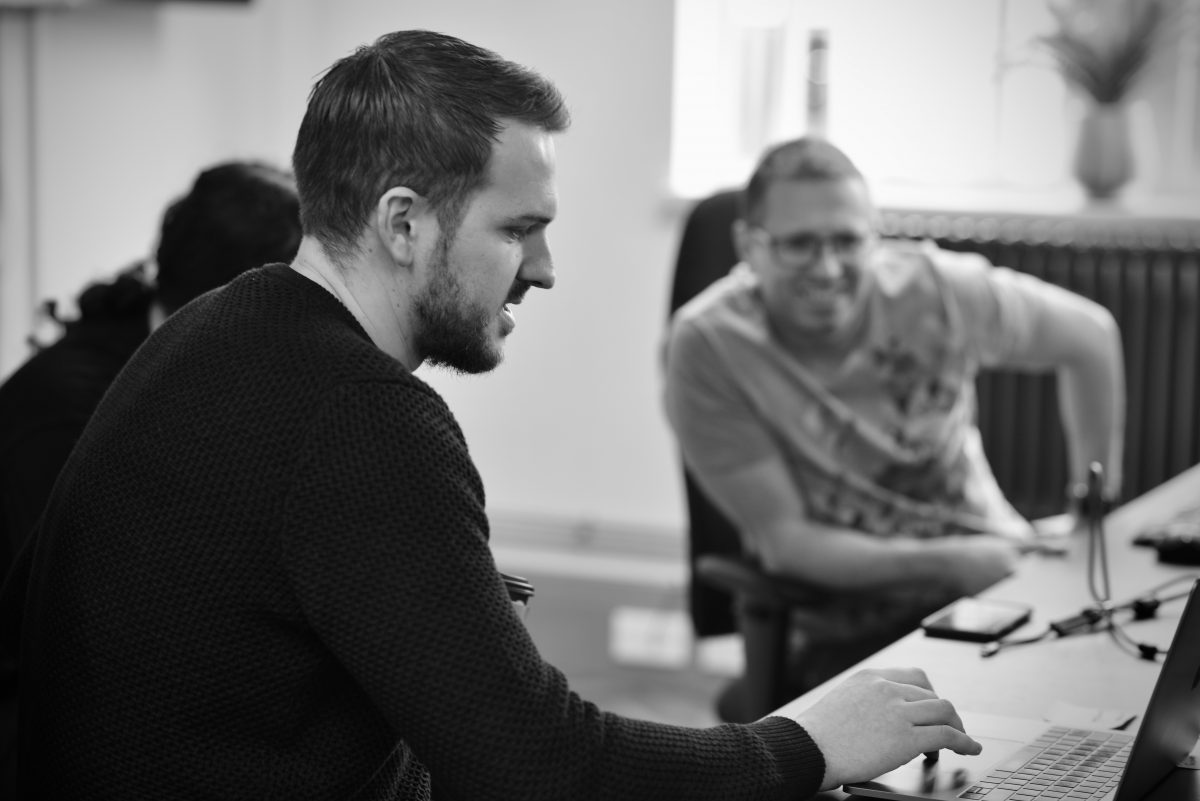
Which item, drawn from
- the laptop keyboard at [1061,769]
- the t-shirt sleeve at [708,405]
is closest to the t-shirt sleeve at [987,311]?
the t-shirt sleeve at [708,405]

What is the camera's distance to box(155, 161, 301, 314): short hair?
6.05 ft

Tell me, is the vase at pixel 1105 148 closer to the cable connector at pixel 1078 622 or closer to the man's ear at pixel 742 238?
the man's ear at pixel 742 238

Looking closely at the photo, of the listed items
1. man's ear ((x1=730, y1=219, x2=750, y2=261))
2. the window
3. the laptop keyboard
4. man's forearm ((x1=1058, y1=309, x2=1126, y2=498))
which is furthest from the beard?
the window

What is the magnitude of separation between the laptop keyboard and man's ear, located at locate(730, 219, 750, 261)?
118 centimetres

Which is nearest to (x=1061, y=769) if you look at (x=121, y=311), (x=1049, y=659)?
(x=1049, y=659)

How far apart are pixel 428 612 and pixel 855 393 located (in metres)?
1.55

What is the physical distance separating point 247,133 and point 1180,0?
6.91 ft

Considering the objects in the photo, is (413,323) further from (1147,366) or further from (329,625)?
(1147,366)

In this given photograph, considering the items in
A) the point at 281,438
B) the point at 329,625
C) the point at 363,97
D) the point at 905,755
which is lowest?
the point at 905,755

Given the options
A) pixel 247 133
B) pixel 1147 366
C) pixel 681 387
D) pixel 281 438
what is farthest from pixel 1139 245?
pixel 281 438

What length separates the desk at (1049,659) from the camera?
142 centimetres

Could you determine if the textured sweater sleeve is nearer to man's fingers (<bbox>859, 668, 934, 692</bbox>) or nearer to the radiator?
man's fingers (<bbox>859, 668, 934, 692</bbox>)

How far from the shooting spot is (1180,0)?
3291 millimetres

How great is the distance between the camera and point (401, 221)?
3.75 ft
